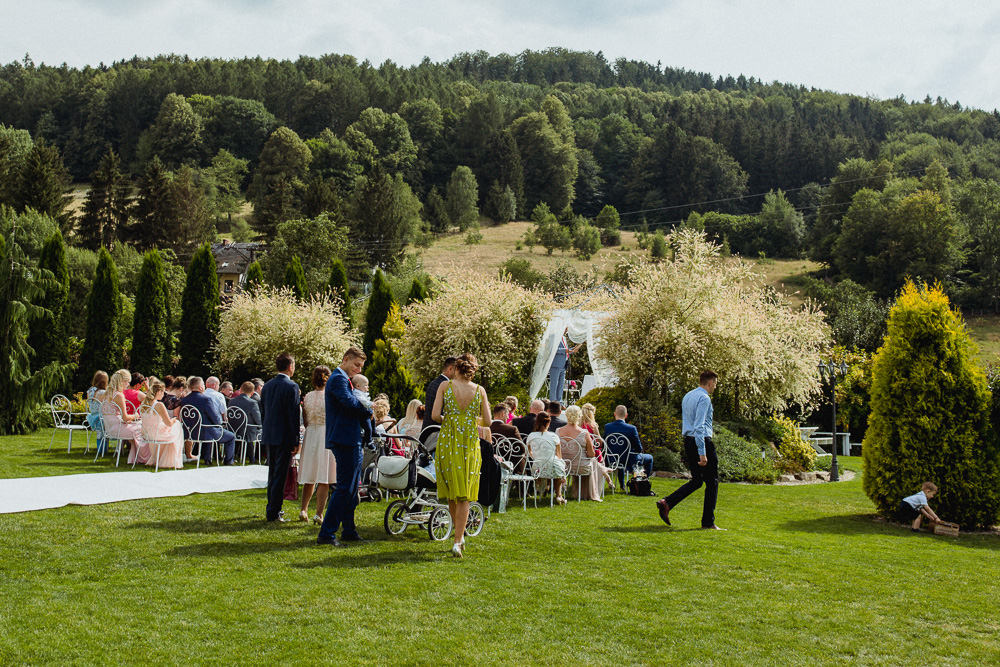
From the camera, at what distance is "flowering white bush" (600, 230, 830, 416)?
15.1m

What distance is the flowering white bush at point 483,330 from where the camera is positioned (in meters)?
17.9

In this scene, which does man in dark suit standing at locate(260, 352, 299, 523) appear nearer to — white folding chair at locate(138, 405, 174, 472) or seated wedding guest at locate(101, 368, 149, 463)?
white folding chair at locate(138, 405, 174, 472)

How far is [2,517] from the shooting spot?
6.91m

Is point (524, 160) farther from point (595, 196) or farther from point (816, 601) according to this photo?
point (816, 601)

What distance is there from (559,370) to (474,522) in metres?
13.1

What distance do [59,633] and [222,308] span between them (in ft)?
70.4

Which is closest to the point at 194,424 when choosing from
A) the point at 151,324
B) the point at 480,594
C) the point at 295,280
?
the point at 480,594

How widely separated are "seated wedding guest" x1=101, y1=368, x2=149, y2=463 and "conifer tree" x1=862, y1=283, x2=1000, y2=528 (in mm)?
9626

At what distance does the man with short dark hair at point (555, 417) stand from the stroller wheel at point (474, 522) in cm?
371

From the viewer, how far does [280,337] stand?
834 inches

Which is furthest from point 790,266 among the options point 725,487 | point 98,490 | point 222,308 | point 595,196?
point 98,490

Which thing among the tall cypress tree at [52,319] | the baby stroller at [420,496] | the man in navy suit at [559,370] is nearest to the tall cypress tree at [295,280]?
the tall cypress tree at [52,319]

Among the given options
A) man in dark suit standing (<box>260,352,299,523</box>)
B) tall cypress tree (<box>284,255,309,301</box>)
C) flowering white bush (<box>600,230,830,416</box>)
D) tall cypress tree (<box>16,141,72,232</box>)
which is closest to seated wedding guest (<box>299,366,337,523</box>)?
man in dark suit standing (<box>260,352,299,523</box>)

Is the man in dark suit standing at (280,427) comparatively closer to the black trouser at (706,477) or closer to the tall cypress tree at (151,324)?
the black trouser at (706,477)
